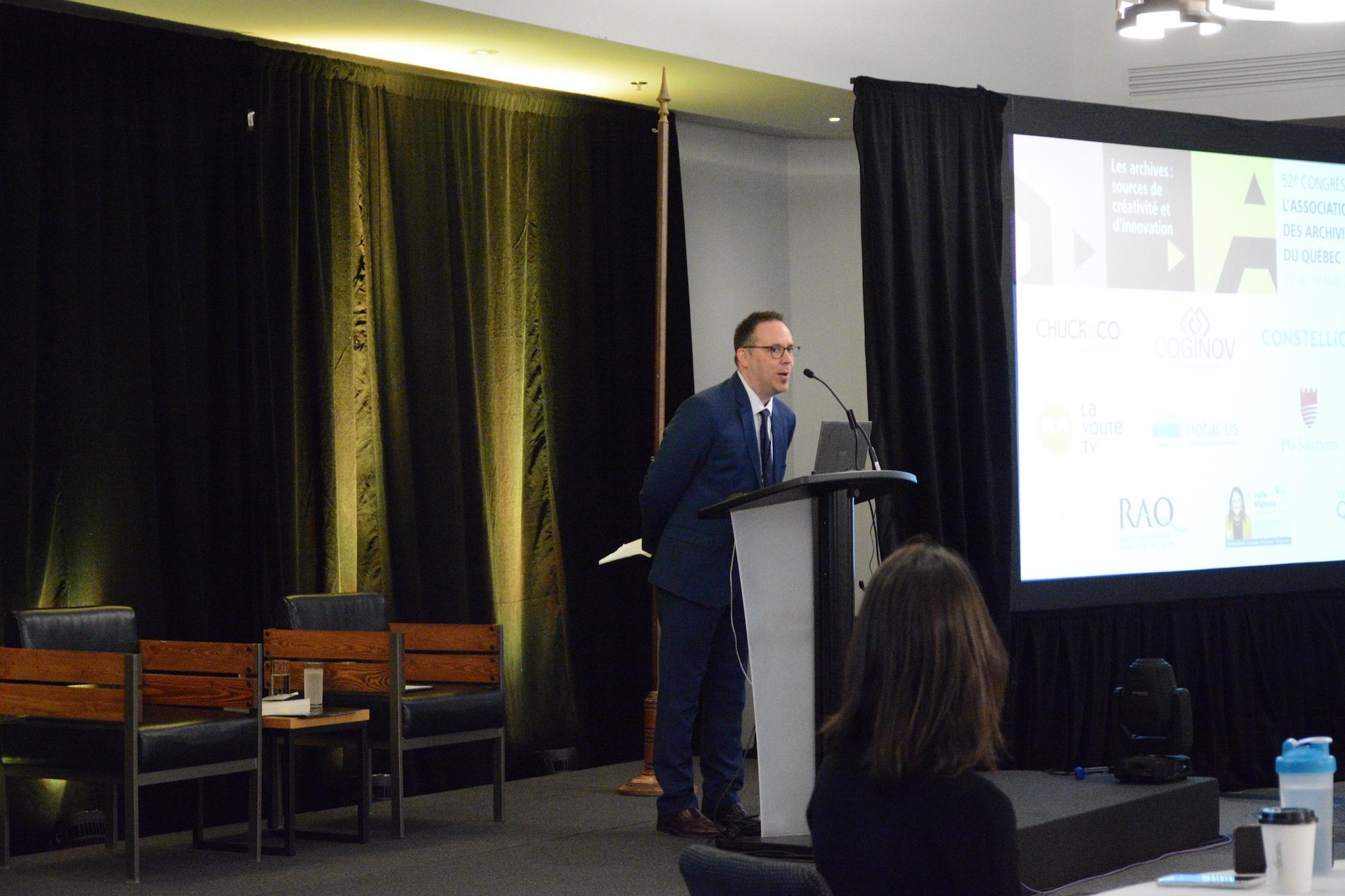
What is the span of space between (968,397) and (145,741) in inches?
133

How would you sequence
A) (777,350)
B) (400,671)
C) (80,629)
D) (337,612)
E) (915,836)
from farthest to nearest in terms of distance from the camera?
(337,612)
(400,671)
(80,629)
(777,350)
(915,836)

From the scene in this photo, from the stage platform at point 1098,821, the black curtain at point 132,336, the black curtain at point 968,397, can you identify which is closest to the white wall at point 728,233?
the black curtain at point 968,397

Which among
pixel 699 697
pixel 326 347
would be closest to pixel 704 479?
pixel 699 697

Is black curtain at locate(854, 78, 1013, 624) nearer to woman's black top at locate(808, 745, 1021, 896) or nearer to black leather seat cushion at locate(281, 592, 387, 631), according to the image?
black leather seat cushion at locate(281, 592, 387, 631)

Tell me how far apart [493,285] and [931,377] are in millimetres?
1998

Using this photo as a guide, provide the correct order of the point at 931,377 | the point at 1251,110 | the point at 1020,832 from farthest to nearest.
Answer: the point at 1251,110, the point at 931,377, the point at 1020,832

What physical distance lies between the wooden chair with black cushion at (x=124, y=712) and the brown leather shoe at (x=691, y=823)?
52.5 inches

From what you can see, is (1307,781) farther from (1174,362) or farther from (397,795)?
(1174,362)

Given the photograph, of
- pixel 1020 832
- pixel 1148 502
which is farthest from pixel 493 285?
pixel 1020 832

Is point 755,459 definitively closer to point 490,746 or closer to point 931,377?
point 931,377

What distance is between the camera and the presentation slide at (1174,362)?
6023 millimetres

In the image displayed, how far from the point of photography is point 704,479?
469 centimetres

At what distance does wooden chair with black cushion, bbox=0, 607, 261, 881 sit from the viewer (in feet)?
14.5

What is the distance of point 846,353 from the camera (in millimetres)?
7633
